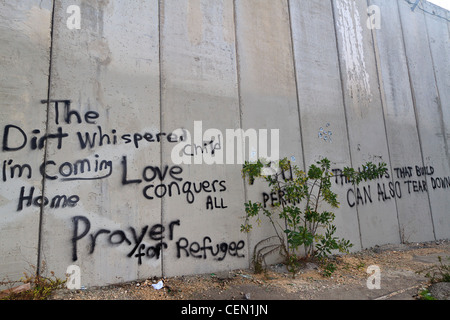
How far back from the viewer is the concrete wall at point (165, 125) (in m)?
3.18

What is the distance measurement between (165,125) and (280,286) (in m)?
2.65

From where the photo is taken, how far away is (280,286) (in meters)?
3.49

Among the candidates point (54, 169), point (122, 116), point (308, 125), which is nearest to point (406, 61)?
point (308, 125)

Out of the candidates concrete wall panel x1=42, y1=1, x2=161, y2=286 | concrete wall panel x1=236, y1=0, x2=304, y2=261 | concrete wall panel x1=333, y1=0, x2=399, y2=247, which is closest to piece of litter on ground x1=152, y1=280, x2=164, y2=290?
concrete wall panel x1=42, y1=1, x2=161, y2=286

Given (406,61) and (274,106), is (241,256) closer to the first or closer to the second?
(274,106)

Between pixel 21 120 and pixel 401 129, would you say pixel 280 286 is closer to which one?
pixel 21 120

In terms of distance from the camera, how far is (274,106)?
4.73 m

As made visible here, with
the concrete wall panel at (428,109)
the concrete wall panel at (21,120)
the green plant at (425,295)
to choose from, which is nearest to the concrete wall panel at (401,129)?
the concrete wall panel at (428,109)

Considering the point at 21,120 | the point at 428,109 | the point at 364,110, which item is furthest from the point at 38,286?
the point at 428,109

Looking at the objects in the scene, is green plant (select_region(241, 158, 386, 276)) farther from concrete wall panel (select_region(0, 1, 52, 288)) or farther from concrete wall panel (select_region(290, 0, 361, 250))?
concrete wall panel (select_region(0, 1, 52, 288))

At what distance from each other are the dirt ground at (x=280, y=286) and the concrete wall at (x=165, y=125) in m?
0.21

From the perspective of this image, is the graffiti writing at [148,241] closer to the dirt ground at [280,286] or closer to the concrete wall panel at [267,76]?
the dirt ground at [280,286]

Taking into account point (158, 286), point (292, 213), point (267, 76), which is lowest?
point (158, 286)

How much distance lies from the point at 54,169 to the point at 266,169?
296 cm
